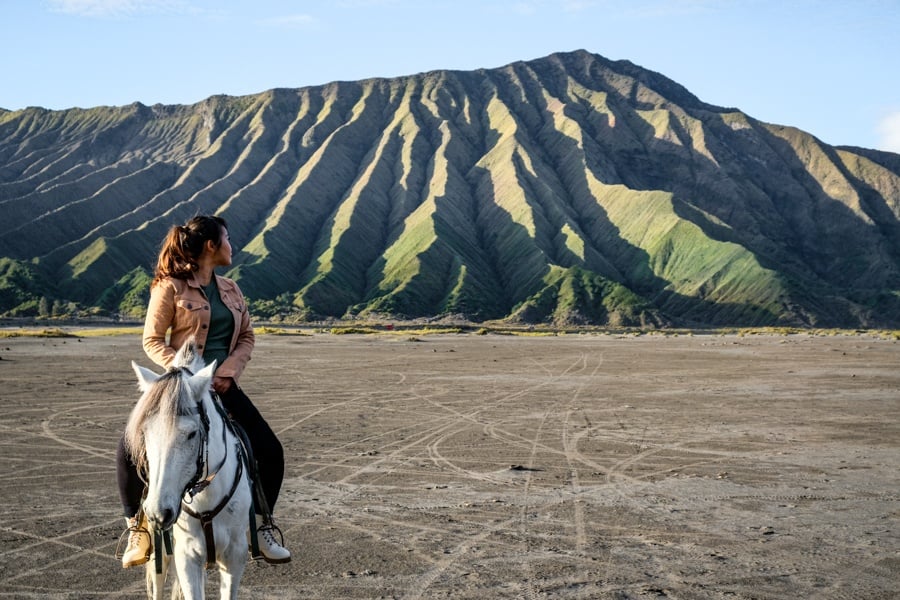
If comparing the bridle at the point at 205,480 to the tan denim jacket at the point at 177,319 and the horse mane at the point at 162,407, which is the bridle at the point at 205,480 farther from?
the tan denim jacket at the point at 177,319

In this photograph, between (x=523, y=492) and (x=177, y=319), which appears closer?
(x=177, y=319)

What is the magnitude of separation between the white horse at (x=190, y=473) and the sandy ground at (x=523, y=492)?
2.40 m

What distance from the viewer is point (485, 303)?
375ft

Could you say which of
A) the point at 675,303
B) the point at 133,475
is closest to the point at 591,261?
the point at 675,303

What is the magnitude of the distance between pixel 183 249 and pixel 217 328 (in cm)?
64

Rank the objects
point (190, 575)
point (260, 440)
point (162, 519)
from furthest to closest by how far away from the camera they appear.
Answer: point (260, 440), point (190, 575), point (162, 519)

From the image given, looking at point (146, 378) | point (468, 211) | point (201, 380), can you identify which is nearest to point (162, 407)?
point (201, 380)

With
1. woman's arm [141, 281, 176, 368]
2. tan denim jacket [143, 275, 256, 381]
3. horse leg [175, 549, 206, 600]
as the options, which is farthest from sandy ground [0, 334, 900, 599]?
woman's arm [141, 281, 176, 368]

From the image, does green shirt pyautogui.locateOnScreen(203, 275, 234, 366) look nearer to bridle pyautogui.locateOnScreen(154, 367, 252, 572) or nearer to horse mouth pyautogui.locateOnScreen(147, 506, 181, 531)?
bridle pyautogui.locateOnScreen(154, 367, 252, 572)

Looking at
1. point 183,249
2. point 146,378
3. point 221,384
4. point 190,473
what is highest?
point 183,249

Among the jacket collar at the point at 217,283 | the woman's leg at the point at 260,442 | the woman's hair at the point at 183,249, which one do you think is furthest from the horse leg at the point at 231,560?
the woman's hair at the point at 183,249

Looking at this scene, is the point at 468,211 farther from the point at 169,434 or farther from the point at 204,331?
the point at 169,434

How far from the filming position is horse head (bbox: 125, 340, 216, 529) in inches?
180

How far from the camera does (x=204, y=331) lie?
19.5 feet
